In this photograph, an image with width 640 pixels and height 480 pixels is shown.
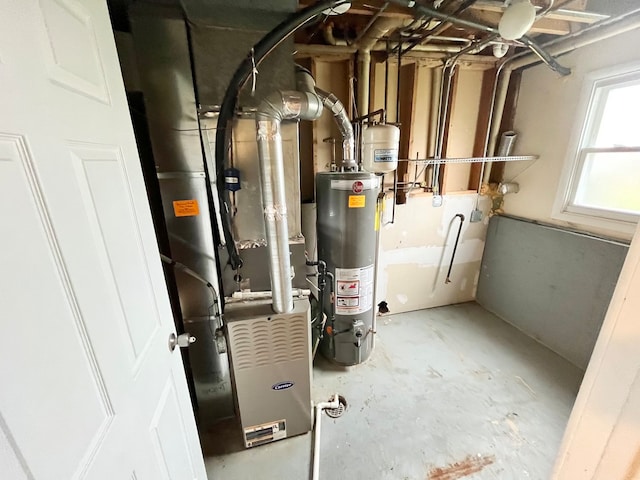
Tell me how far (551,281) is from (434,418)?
1.55m

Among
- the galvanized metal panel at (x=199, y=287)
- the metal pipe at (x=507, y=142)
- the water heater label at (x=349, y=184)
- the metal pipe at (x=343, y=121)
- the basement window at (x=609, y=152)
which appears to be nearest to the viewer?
the galvanized metal panel at (x=199, y=287)

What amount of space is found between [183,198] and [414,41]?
1.96m

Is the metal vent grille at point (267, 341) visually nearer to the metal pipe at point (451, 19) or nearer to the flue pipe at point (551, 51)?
the metal pipe at point (451, 19)

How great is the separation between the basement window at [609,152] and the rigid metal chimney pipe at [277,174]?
213 cm

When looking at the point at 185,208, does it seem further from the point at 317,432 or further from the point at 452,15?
the point at 452,15

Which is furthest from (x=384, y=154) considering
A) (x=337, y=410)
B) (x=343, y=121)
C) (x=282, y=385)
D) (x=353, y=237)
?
(x=337, y=410)

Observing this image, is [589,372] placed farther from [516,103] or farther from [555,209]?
[516,103]

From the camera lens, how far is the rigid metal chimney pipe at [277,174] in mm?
1132

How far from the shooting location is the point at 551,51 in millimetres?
1999

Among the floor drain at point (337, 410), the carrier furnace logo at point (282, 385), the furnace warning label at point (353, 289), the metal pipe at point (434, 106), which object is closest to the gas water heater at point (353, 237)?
the furnace warning label at point (353, 289)

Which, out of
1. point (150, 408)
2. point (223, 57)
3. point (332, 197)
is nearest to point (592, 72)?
point (332, 197)

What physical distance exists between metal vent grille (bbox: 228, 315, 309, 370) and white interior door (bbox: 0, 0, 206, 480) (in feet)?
1.60

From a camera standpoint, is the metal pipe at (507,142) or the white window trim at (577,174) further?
the metal pipe at (507,142)

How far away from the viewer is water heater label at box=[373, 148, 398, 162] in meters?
1.87
